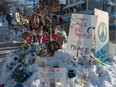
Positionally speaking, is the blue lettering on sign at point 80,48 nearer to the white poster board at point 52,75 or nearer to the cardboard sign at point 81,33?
the cardboard sign at point 81,33

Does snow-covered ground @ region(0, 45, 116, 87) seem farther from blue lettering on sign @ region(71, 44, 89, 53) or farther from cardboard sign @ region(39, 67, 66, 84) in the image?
cardboard sign @ region(39, 67, 66, 84)

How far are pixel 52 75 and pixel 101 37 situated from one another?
336cm

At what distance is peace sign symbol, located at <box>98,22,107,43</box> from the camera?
8242 mm

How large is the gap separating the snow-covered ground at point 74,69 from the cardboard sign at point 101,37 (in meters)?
0.49

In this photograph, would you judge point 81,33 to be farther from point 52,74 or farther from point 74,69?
point 52,74

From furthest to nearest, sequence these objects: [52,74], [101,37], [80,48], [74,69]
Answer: [101,37] → [80,48] → [74,69] → [52,74]

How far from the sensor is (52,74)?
536cm

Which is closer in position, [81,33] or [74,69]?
[74,69]

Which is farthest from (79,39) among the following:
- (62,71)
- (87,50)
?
(62,71)

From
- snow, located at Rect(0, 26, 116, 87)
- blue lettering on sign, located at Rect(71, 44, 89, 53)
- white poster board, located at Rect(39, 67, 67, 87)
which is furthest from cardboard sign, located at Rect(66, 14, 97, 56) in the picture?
white poster board, located at Rect(39, 67, 67, 87)

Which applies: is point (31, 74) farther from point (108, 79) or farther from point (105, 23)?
point (105, 23)

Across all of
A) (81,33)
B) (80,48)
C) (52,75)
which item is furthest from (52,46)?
(52,75)

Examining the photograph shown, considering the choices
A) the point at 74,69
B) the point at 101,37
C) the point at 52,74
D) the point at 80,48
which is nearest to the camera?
the point at 52,74

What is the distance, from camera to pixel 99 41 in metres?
8.21
